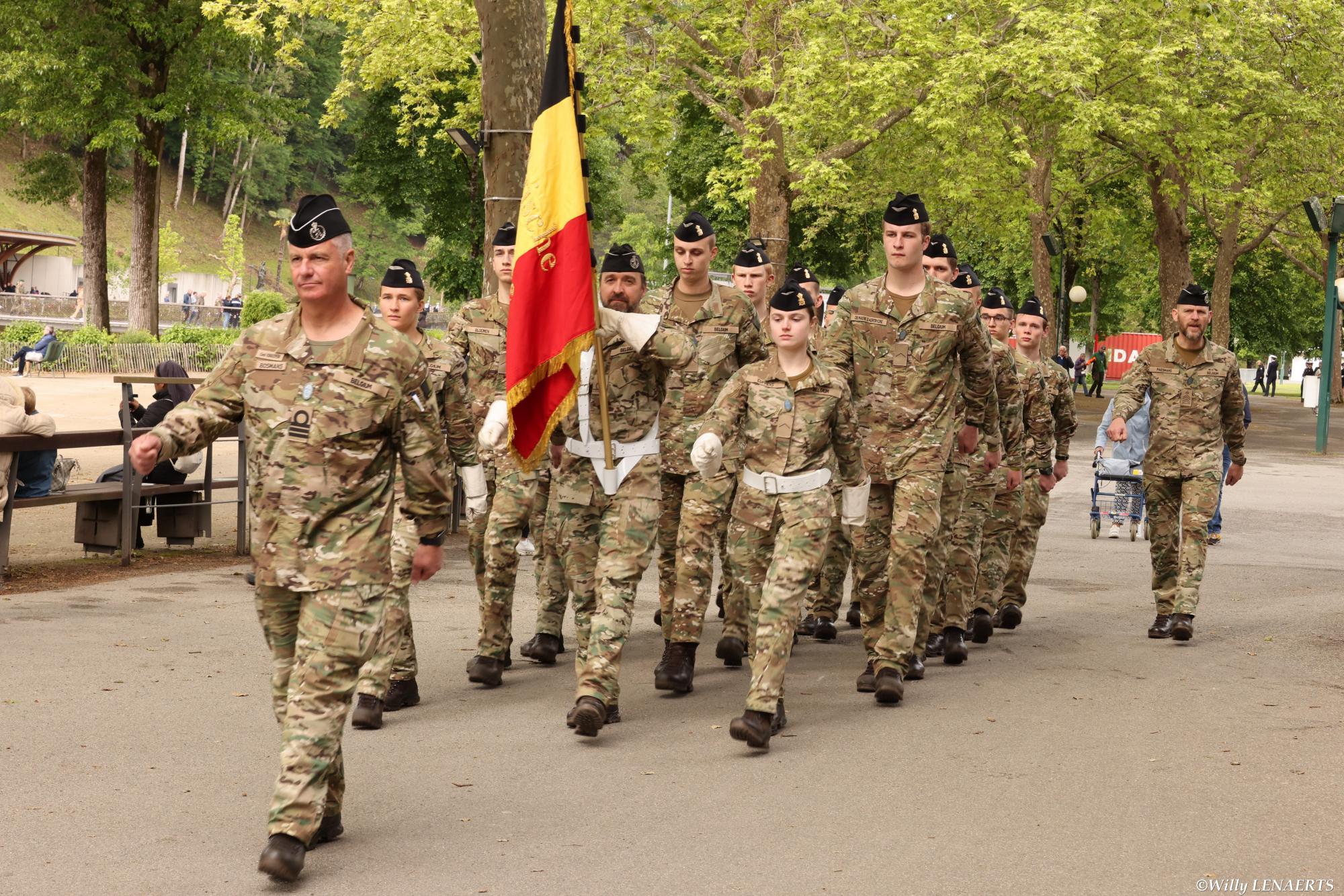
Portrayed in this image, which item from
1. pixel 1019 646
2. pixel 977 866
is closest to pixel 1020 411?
pixel 1019 646

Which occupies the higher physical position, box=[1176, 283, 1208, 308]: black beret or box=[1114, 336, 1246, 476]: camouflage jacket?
box=[1176, 283, 1208, 308]: black beret

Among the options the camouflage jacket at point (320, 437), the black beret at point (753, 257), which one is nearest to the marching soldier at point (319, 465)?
the camouflage jacket at point (320, 437)

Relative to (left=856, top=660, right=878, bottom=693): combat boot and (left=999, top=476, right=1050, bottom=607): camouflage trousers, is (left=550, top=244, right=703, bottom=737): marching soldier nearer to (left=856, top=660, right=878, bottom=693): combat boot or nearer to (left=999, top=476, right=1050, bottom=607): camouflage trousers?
(left=856, top=660, right=878, bottom=693): combat boot

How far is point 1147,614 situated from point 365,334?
7.87m

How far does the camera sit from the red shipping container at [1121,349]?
93250 mm

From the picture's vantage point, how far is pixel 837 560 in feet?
34.2

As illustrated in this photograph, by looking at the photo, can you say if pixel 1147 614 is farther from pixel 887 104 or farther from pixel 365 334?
pixel 887 104

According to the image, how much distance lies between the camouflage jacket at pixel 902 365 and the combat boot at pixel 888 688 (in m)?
1.08

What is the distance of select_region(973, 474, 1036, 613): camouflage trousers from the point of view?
10695 mm

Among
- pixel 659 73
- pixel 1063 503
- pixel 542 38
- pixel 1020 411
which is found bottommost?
pixel 1063 503

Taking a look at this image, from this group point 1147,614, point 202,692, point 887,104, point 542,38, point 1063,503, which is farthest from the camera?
point 887,104

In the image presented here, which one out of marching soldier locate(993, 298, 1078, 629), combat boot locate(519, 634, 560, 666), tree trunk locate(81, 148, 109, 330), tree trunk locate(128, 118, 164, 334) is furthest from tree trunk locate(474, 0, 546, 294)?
tree trunk locate(81, 148, 109, 330)

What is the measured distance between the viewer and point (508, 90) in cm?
1421

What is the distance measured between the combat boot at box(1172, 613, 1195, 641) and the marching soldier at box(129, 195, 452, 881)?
6.31 meters
